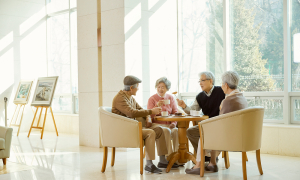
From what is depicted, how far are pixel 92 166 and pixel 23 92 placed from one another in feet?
15.6

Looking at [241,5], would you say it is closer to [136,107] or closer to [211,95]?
[211,95]

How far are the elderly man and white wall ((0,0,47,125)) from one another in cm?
558

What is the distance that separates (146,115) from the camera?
14.0 ft

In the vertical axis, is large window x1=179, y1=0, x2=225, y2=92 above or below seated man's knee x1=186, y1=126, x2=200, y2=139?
above

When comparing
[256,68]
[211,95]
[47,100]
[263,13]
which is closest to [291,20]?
[263,13]

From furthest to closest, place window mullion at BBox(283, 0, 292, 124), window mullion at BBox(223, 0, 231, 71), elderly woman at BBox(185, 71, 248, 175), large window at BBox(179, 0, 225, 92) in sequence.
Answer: large window at BBox(179, 0, 225, 92), window mullion at BBox(223, 0, 231, 71), window mullion at BBox(283, 0, 292, 124), elderly woman at BBox(185, 71, 248, 175)

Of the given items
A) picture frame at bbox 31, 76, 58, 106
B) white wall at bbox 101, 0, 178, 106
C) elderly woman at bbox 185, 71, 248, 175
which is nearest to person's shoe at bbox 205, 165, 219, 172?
elderly woman at bbox 185, 71, 248, 175

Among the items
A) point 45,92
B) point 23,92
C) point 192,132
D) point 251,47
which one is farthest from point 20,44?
point 192,132

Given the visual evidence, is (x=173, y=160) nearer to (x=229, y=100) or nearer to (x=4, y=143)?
(x=229, y=100)

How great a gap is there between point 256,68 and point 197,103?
5.81ft

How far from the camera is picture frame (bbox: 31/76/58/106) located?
311 inches

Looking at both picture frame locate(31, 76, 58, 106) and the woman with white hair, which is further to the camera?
picture frame locate(31, 76, 58, 106)

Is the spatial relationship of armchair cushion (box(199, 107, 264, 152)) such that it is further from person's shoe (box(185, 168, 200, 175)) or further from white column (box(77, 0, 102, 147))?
white column (box(77, 0, 102, 147))

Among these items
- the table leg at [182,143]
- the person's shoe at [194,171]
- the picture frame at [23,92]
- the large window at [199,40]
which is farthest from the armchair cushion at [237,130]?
the picture frame at [23,92]
